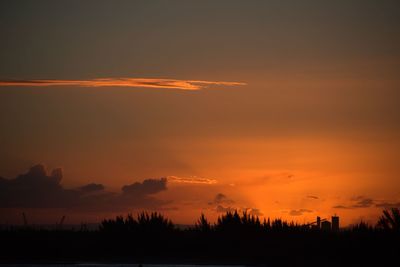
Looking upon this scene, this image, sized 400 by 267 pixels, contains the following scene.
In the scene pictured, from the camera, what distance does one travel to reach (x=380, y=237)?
35219mm

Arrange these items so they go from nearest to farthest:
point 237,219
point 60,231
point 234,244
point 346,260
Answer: point 346,260 < point 234,244 < point 237,219 < point 60,231

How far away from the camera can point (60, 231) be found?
42.2 metres

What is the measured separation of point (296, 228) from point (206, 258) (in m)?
5.33

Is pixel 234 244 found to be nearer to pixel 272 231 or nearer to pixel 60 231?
pixel 272 231

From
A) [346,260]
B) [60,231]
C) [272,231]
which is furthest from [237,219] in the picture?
[60,231]

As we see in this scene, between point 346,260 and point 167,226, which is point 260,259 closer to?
point 346,260

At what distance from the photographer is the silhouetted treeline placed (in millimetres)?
34219

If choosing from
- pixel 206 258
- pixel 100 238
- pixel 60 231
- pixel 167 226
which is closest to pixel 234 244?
pixel 206 258

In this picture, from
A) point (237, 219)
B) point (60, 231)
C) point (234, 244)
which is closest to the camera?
point (234, 244)

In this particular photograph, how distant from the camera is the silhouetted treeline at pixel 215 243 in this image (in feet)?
112

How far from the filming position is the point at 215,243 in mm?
36906

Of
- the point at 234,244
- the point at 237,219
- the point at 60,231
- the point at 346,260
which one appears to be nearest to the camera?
the point at 346,260

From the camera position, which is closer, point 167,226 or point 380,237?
point 380,237

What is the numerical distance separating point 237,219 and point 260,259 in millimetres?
4726
